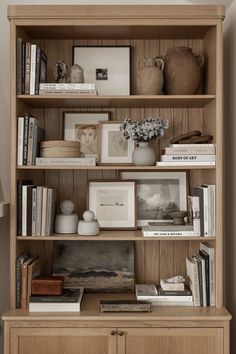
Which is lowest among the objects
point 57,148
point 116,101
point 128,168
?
point 128,168

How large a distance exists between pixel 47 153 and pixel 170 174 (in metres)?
0.73

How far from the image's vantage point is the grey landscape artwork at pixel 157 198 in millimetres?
2916

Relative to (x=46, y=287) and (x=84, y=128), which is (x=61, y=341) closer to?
(x=46, y=287)

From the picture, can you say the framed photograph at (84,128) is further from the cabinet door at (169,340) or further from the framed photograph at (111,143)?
the cabinet door at (169,340)

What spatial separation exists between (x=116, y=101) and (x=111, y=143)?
10.4 inches

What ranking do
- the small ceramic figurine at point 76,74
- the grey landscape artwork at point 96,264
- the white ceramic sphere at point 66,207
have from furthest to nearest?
the grey landscape artwork at point 96,264
the white ceramic sphere at point 66,207
the small ceramic figurine at point 76,74

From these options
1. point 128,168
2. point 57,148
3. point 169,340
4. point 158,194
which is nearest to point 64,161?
point 57,148

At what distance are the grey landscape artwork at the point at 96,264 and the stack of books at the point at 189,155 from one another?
1.91 feet

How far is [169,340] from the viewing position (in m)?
2.47

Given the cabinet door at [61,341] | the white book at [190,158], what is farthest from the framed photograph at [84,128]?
the cabinet door at [61,341]

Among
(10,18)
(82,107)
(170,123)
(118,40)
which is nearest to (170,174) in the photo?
(170,123)

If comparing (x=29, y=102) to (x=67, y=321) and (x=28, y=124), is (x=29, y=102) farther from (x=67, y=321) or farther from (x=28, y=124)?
(x=67, y=321)

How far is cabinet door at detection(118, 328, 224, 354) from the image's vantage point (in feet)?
8.09

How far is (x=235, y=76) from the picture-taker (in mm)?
2709
